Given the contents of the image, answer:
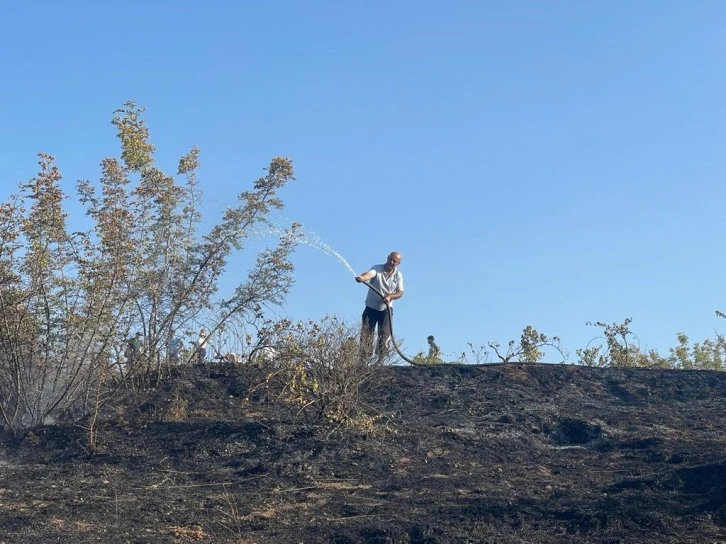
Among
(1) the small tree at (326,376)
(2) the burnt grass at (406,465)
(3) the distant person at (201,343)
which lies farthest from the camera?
(3) the distant person at (201,343)

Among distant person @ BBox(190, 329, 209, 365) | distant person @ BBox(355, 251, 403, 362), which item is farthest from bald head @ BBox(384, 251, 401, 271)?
distant person @ BBox(190, 329, 209, 365)

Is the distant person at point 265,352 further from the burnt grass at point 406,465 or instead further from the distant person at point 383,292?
the distant person at point 383,292

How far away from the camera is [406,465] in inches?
326

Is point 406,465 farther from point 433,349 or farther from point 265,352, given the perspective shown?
point 433,349

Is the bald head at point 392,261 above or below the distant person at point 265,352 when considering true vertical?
above

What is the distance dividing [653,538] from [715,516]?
629mm

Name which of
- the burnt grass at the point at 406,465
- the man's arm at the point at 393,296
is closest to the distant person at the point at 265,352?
the burnt grass at the point at 406,465

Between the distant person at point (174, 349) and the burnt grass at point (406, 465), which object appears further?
the distant person at point (174, 349)

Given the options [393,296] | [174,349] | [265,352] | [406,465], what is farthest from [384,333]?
[406,465]

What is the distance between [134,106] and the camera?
10391 mm

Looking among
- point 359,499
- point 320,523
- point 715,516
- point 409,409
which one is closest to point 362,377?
point 409,409

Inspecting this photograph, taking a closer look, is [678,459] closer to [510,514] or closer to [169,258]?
[510,514]

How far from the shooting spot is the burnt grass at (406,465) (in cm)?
636

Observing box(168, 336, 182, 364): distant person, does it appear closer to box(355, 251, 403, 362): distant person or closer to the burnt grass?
the burnt grass
